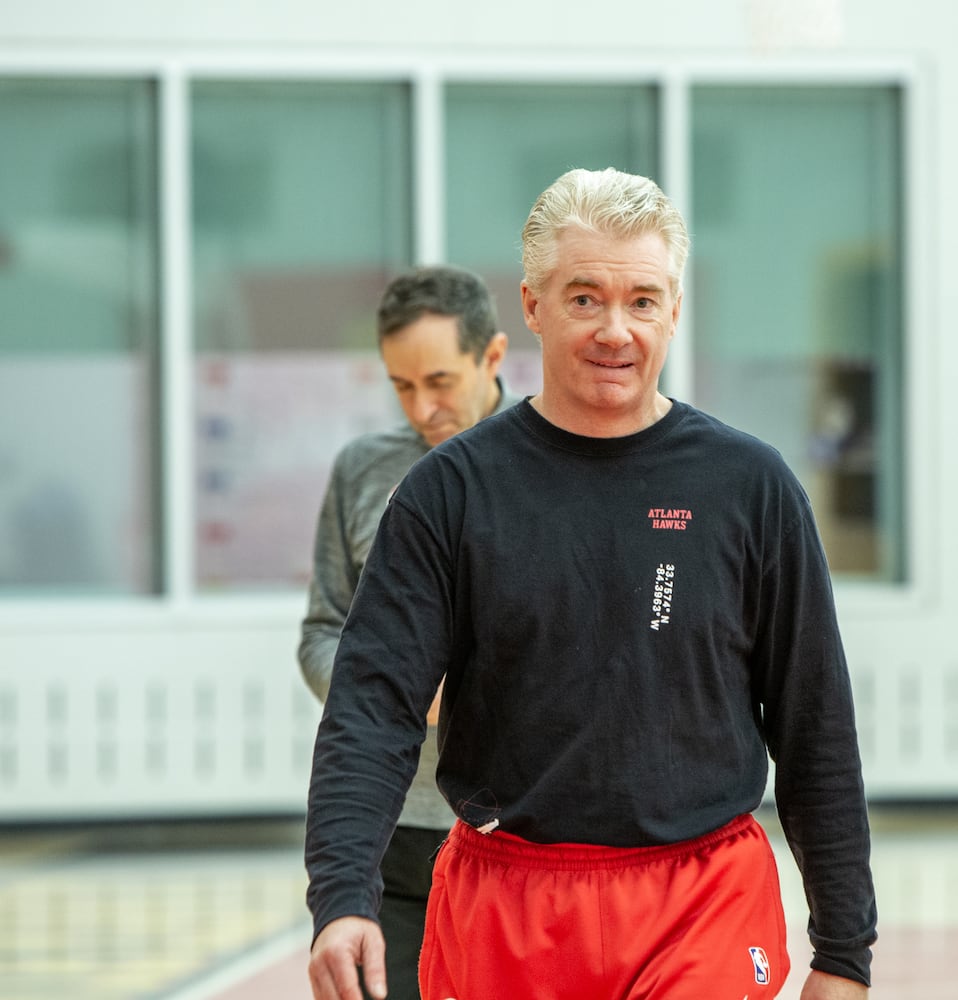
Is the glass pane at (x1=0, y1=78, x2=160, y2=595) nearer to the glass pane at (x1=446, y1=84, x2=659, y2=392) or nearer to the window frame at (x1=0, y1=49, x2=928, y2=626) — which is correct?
the window frame at (x1=0, y1=49, x2=928, y2=626)

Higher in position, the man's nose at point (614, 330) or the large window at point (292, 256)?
the large window at point (292, 256)

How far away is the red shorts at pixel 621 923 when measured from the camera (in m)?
2.18

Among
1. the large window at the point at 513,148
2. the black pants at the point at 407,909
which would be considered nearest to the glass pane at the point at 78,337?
the large window at the point at 513,148

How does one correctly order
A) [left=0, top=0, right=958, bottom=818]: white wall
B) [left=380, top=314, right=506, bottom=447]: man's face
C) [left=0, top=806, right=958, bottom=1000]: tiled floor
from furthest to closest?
[left=0, top=0, right=958, bottom=818]: white wall < [left=0, top=806, right=958, bottom=1000]: tiled floor < [left=380, top=314, right=506, bottom=447]: man's face

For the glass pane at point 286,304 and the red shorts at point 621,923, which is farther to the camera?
the glass pane at point 286,304

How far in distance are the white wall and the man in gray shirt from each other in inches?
165

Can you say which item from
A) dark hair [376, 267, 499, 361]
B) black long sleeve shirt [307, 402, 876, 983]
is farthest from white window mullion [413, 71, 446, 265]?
black long sleeve shirt [307, 402, 876, 983]

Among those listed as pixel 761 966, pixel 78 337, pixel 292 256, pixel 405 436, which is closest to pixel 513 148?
pixel 292 256

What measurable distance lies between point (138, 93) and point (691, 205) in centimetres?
249

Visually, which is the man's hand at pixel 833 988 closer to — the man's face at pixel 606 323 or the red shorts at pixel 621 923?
the red shorts at pixel 621 923

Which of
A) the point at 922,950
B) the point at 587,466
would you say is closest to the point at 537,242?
the point at 587,466

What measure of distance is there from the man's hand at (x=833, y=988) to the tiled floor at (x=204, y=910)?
9.87 feet

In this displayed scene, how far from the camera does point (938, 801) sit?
25.4ft

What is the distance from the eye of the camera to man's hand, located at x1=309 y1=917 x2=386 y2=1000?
2.03 m
